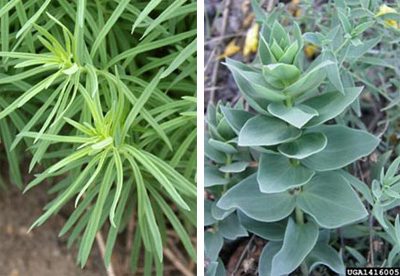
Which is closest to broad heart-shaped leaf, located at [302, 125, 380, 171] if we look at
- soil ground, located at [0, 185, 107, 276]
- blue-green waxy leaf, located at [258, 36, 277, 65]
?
blue-green waxy leaf, located at [258, 36, 277, 65]

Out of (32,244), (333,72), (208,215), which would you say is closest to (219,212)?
(208,215)

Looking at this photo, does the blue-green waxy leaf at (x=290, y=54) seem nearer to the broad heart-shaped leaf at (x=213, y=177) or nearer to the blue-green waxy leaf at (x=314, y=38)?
the blue-green waxy leaf at (x=314, y=38)

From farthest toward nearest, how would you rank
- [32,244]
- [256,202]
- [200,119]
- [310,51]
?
[32,244]
[310,51]
[256,202]
[200,119]

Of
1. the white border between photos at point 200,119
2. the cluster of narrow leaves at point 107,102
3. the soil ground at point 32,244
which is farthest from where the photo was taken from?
the soil ground at point 32,244

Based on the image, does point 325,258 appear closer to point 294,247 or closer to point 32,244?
point 294,247

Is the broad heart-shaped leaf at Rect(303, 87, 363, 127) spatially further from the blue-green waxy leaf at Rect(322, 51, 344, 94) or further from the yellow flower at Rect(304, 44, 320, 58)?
the yellow flower at Rect(304, 44, 320, 58)

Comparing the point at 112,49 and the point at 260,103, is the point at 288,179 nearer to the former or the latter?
the point at 260,103

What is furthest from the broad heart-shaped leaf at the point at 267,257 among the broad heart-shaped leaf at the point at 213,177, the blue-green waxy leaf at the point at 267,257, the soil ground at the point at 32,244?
the soil ground at the point at 32,244
